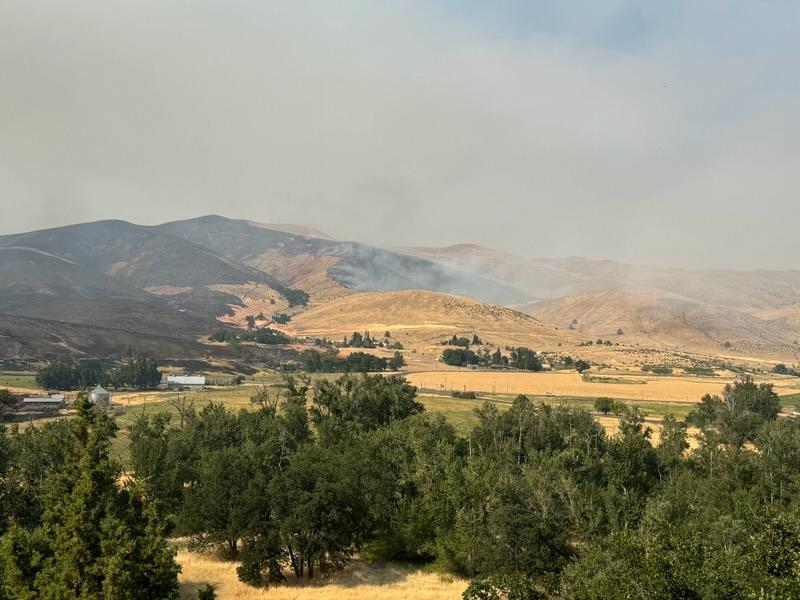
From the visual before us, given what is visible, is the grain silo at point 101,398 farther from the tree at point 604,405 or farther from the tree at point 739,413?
the tree at point 739,413

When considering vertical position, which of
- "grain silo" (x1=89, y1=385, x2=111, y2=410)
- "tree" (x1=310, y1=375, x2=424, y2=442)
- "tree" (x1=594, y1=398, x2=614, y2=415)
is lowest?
"grain silo" (x1=89, y1=385, x2=111, y2=410)

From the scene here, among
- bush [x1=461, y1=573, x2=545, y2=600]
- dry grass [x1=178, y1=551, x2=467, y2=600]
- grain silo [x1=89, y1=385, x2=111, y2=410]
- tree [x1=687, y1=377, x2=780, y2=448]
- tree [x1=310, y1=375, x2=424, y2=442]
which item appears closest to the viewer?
bush [x1=461, y1=573, x2=545, y2=600]

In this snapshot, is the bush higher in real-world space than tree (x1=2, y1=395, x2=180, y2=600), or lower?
lower

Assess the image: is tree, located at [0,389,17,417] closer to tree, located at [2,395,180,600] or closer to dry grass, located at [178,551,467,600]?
dry grass, located at [178,551,467,600]

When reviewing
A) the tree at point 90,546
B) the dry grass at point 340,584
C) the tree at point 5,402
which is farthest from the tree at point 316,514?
the tree at point 5,402

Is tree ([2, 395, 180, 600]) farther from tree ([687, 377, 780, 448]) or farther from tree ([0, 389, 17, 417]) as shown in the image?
tree ([0, 389, 17, 417])

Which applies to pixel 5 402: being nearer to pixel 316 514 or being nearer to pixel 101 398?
pixel 101 398

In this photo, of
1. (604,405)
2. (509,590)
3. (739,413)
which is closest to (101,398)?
(604,405)

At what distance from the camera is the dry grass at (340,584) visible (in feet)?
179

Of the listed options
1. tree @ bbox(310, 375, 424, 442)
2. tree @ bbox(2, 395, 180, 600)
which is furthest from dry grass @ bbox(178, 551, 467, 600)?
tree @ bbox(310, 375, 424, 442)

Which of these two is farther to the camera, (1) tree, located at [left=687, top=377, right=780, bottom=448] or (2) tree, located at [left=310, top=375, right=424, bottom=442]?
(1) tree, located at [left=687, top=377, right=780, bottom=448]

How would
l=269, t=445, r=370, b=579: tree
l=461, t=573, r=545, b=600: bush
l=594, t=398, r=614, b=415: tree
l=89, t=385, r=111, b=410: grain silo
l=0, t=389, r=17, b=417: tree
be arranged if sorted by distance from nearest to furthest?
l=461, t=573, r=545, b=600: bush, l=269, t=445, r=370, b=579: tree, l=0, t=389, r=17, b=417: tree, l=594, t=398, r=614, b=415: tree, l=89, t=385, r=111, b=410: grain silo

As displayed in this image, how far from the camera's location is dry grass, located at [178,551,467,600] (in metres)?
54.7

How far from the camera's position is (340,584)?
5928 centimetres
